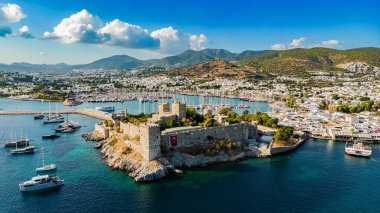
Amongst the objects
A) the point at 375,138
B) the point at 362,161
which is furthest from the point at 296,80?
the point at 362,161

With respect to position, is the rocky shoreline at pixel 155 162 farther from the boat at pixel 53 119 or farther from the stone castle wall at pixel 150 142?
the boat at pixel 53 119

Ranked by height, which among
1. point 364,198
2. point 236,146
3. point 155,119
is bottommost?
point 364,198

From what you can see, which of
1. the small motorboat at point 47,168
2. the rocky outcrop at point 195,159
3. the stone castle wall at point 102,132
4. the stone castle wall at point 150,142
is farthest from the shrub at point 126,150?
the stone castle wall at point 102,132

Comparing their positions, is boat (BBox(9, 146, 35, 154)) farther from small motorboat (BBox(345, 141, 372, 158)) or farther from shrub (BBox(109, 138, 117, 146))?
small motorboat (BBox(345, 141, 372, 158))

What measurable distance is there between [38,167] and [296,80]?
171138mm

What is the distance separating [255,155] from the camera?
48375mm

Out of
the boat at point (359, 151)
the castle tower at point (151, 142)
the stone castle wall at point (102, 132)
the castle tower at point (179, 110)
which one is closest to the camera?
the castle tower at point (151, 142)

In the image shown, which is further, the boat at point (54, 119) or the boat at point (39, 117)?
the boat at point (39, 117)

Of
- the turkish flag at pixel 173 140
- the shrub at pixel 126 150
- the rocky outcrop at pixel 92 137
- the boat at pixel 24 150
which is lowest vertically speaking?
the boat at pixel 24 150

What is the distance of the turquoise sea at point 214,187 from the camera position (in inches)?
1265

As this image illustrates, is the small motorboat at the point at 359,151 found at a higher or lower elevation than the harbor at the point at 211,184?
higher

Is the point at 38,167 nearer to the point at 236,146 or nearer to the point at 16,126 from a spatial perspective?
the point at 236,146

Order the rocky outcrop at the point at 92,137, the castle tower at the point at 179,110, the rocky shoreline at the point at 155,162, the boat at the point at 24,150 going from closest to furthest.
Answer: the rocky shoreline at the point at 155,162, the boat at the point at 24,150, the castle tower at the point at 179,110, the rocky outcrop at the point at 92,137

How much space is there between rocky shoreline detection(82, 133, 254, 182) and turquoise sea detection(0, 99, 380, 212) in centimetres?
102
